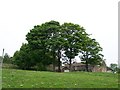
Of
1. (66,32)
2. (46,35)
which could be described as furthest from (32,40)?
(66,32)

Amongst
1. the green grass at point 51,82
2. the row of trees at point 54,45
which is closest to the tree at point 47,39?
the row of trees at point 54,45

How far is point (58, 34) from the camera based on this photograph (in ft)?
174

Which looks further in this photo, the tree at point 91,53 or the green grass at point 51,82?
the tree at point 91,53

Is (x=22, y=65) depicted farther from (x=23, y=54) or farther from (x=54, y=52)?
(x=54, y=52)

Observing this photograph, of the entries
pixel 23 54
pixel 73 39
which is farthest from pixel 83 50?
pixel 23 54

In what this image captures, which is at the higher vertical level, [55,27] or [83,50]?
[55,27]

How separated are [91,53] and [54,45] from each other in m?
9.36

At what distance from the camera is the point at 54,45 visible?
50469 mm

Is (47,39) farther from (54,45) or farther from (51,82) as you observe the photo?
(51,82)

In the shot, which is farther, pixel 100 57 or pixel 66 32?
pixel 100 57

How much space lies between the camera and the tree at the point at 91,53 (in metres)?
55.6

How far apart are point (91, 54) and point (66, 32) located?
6974 mm

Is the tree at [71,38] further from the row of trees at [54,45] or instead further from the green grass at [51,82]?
the green grass at [51,82]

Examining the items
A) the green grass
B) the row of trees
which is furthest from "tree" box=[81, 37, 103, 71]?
the green grass
